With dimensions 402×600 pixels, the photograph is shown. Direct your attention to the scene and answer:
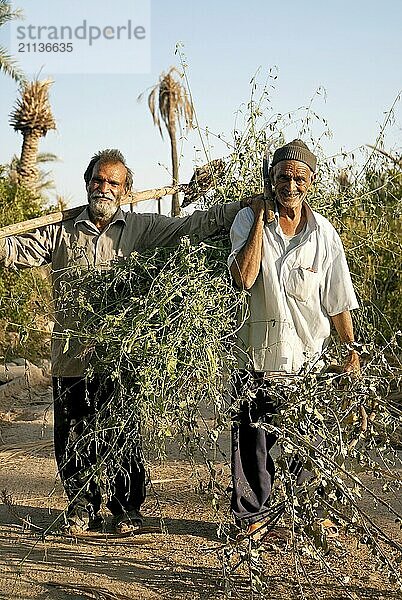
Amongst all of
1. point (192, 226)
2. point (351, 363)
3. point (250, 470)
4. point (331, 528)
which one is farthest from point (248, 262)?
point (331, 528)

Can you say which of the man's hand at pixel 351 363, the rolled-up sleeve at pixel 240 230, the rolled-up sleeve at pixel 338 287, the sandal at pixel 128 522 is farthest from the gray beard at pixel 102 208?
the sandal at pixel 128 522

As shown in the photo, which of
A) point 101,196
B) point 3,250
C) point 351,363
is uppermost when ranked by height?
point 101,196

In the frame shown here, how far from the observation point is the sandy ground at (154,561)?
4.13 meters

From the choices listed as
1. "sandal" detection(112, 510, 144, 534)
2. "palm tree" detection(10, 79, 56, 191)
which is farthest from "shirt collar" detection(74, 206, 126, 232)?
"palm tree" detection(10, 79, 56, 191)

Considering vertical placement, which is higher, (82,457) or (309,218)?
(309,218)

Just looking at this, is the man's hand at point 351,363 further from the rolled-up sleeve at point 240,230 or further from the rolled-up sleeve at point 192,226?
the rolled-up sleeve at point 192,226

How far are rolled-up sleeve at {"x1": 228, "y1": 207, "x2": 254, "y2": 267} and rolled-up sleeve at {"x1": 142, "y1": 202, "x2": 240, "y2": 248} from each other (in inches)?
3.8

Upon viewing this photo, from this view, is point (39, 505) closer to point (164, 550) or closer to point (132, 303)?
point (164, 550)

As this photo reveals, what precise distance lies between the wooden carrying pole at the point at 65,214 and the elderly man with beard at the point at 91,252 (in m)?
0.04

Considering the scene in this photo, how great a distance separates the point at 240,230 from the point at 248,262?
17 centimetres

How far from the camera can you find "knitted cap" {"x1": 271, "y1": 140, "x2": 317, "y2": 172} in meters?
4.37

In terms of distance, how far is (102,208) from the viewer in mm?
4777

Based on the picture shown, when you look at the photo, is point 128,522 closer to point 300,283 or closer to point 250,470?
point 250,470

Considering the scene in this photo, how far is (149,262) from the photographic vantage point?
4.38 meters
